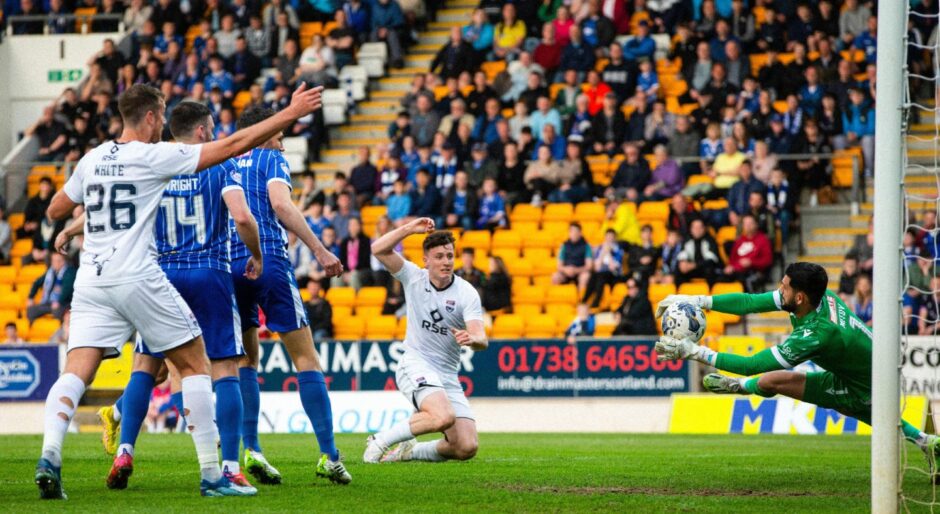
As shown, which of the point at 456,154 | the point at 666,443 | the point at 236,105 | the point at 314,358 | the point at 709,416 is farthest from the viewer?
the point at 236,105

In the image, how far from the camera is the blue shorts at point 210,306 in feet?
27.6

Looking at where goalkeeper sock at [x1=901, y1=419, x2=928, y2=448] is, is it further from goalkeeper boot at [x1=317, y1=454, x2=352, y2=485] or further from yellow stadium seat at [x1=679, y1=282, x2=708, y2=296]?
yellow stadium seat at [x1=679, y1=282, x2=708, y2=296]

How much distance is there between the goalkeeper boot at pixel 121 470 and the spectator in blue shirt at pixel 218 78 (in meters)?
18.8

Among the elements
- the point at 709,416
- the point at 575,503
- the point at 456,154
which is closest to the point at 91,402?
the point at 456,154

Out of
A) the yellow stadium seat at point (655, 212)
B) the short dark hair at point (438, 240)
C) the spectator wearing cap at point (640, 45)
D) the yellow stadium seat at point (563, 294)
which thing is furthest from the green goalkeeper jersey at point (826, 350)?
the spectator wearing cap at point (640, 45)

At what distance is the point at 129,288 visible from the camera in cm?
767

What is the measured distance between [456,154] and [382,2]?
5203 millimetres

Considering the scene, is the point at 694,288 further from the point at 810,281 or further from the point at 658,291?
Answer: the point at 810,281

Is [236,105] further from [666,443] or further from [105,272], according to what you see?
[105,272]

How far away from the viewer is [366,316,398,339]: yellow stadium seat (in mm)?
21281

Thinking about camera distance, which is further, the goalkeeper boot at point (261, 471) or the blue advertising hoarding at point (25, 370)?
the blue advertising hoarding at point (25, 370)

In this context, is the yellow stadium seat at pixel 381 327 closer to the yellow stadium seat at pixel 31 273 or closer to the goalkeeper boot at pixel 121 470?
the yellow stadium seat at pixel 31 273

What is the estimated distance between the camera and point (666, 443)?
48.7ft

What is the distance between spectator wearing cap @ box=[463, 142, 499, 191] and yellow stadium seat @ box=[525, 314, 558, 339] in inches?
109
